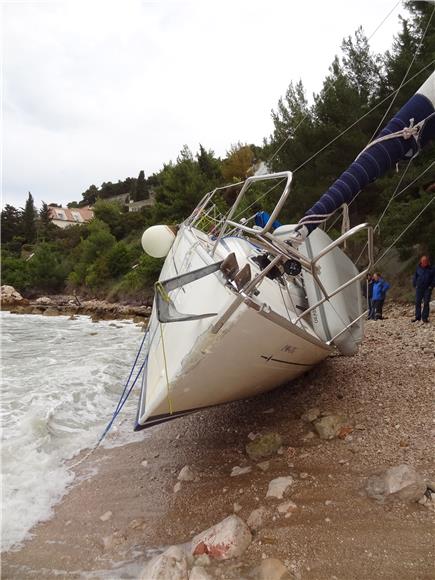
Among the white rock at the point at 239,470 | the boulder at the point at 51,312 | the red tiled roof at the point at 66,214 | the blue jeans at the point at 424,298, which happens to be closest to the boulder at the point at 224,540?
the white rock at the point at 239,470

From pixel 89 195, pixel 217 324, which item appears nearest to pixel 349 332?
pixel 217 324

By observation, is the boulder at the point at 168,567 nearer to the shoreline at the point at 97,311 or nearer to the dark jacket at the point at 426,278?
the dark jacket at the point at 426,278

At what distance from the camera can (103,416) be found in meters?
6.03

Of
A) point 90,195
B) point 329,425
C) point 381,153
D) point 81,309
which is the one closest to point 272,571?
point 329,425

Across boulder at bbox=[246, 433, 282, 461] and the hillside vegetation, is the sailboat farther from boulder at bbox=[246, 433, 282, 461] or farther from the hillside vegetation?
the hillside vegetation

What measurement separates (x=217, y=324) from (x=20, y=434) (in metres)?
3.68

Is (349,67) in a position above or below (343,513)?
above

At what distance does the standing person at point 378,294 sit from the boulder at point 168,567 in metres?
8.62

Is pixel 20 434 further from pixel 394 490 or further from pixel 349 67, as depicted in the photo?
pixel 349 67

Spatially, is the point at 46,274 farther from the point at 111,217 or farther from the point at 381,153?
the point at 381,153

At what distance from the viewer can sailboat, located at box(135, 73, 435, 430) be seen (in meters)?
3.22

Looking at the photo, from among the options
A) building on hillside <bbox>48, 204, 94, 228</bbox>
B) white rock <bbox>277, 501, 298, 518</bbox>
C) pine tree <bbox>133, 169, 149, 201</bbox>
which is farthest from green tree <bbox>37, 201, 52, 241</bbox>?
white rock <bbox>277, 501, 298, 518</bbox>

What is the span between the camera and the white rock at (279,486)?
10.4ft

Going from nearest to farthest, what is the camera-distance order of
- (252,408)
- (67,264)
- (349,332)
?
(349,332), (252,408), (67,264)
